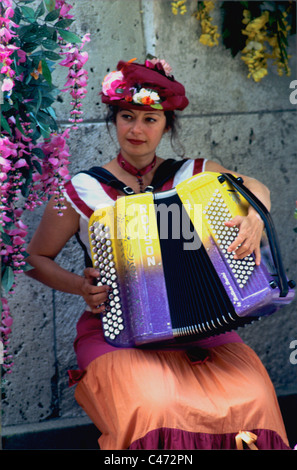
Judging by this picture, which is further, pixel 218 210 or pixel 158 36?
pixel 158 36

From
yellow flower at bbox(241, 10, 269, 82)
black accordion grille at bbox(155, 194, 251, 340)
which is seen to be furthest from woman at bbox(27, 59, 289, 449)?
yellow flower at bbox(241, 10, 269, 82)

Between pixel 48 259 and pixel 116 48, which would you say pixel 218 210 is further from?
pixel 116 48

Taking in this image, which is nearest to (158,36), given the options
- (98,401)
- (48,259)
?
(48,259)

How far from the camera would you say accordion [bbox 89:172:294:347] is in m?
2.34

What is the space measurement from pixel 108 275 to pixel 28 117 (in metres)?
0.62

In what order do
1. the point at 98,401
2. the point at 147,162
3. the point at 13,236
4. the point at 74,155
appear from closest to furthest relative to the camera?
the point at 13,236, the point at 98,401, the point at 147,162, the point at 74,155

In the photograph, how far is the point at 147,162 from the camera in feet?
9.58

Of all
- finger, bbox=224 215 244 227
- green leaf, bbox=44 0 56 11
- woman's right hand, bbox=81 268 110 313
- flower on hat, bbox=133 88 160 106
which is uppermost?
green leaf, bbox=44 0 56 11

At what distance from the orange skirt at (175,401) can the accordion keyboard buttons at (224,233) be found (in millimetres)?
402

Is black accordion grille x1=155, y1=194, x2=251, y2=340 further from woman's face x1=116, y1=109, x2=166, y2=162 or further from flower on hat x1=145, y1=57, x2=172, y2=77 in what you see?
flower on hat x1=145, y1=57, x2=172, y2=77

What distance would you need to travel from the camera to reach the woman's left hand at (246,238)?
2.34m

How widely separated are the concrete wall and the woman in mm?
515

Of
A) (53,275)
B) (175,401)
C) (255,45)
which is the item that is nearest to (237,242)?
(175,401)

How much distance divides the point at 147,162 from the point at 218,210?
0.64m
